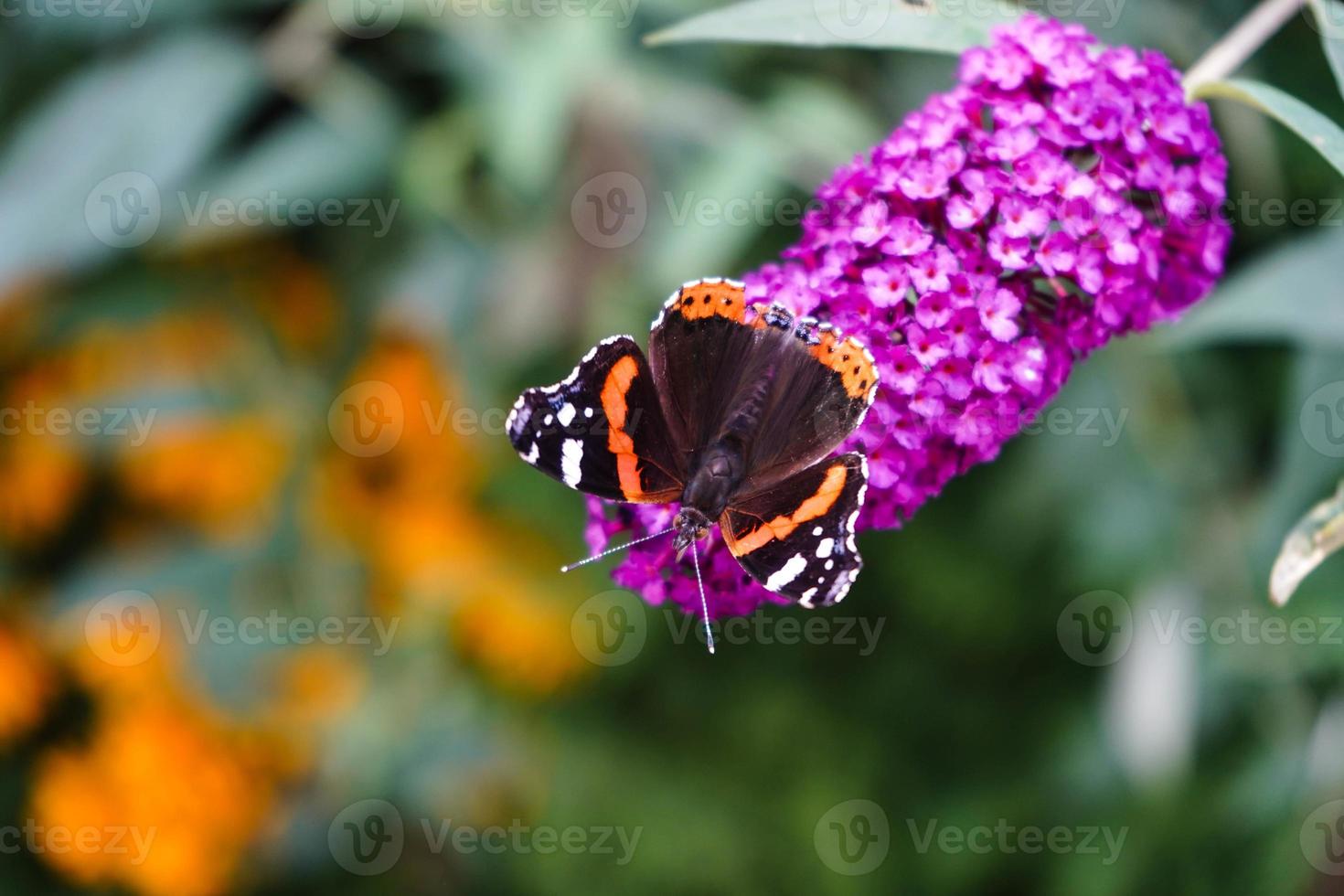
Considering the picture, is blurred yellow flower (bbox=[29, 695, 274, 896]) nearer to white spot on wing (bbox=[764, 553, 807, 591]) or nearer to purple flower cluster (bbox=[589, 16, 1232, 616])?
purple flower cluster (bbox=[589, 16, 1232, 616])

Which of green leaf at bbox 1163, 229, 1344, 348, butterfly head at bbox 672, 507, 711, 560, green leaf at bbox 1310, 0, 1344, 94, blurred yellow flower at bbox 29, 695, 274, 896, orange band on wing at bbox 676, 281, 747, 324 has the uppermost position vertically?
green leaf at bbox 1310, 0, 1344, 94

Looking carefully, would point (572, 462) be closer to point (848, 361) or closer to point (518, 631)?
point (848, 361)

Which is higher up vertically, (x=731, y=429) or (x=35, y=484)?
(x=731, y=429)

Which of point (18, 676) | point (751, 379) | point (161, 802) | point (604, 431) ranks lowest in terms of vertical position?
Result: point (161, 802)

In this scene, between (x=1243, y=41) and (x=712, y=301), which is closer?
(x=712, y=301)

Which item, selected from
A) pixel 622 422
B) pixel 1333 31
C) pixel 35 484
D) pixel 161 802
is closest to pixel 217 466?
pixel 35 484

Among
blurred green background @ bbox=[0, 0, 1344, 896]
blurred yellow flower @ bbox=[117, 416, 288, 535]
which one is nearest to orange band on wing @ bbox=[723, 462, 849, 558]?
blurred green background @ bbox=[0, 0, 1344, 896]

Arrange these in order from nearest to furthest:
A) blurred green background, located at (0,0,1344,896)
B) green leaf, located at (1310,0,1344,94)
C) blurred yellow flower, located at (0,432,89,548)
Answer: green leaf, located at (1310,0,1344,94)
blurred green background, located at (0,0,1344,896)
blurred yellow flower, located at (0,432,89,548)
